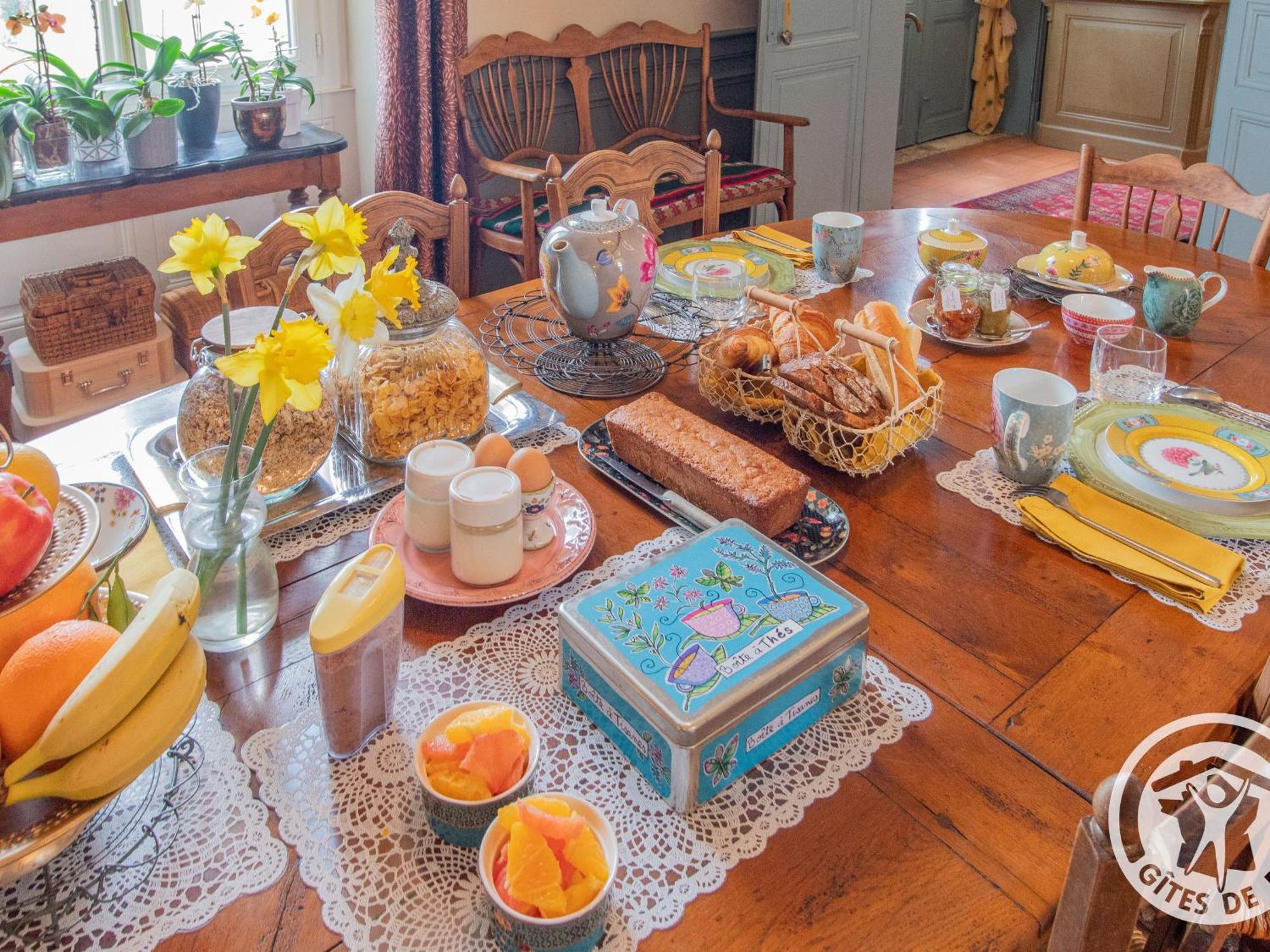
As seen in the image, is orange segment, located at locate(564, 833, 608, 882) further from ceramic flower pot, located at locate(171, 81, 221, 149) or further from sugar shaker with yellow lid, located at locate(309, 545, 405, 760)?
ceramic flower pot, located at locate(171, 81, 221, 149)

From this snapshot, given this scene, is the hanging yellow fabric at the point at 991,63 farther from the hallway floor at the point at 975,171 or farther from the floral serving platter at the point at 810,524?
the floral serving platter at the point at 810,524

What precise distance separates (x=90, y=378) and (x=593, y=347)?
1.69 metres

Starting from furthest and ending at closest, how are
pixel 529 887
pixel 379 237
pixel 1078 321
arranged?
pixel 379 237 < pixel 1078 321 < pixel 529 887

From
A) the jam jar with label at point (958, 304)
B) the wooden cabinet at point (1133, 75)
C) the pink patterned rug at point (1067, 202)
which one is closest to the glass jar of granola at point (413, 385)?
the jam jar with label at point (958, 304)

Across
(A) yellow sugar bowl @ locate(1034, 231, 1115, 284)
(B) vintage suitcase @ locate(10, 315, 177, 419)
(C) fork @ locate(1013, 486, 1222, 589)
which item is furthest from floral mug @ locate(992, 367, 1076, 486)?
(B) vintage suitcase @ locate(10, 315, 177, 419)

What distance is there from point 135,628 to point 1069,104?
6.49 metres

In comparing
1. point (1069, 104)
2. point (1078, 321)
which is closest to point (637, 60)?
point (1078, 321)

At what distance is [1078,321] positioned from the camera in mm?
1562

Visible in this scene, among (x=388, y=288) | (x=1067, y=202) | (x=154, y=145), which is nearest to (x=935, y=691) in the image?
(x=388, y=288)

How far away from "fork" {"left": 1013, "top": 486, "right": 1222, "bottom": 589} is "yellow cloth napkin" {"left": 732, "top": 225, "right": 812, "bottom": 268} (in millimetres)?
784

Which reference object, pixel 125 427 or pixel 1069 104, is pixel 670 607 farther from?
pixel 1069 104

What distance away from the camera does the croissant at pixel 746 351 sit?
1296mm

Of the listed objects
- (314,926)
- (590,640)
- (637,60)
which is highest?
(637,60)

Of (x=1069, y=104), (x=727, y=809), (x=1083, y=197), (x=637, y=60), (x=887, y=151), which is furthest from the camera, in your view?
(x=1069, y=104)
